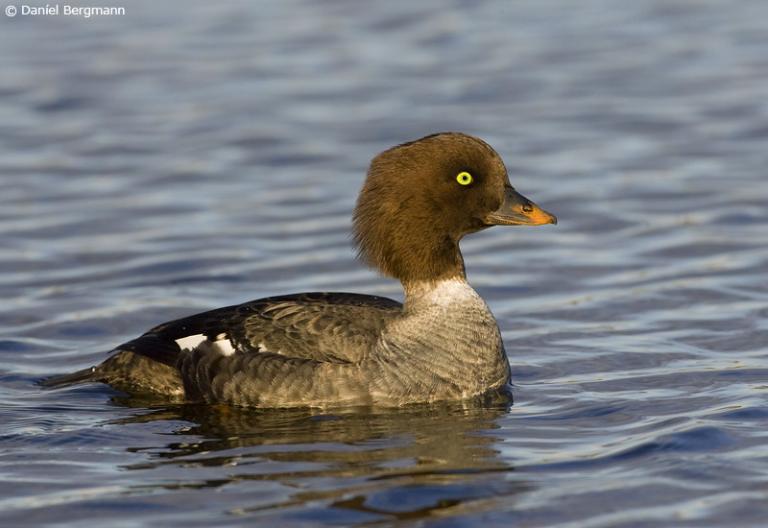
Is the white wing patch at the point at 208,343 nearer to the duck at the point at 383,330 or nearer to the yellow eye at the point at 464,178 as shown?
the duck at the point at 383,330

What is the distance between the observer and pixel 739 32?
19812 millimetres

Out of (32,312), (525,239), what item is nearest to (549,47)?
(525,239)

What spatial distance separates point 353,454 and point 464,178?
2109 millimetres

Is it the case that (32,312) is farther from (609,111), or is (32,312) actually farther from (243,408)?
(609,111)

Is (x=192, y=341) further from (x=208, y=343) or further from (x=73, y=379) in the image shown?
(x=73, y=379)

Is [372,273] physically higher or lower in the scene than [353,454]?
higher

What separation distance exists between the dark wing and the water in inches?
15.1

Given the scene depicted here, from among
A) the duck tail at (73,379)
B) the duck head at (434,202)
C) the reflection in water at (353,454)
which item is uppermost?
the duck head at (434,202)

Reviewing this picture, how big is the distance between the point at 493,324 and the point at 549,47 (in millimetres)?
10359

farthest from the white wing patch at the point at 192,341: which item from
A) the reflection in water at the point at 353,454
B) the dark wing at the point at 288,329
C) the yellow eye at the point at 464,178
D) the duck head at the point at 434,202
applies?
the yellow eye at the point at 464,178

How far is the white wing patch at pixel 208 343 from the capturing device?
9.41 m

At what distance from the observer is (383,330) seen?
9375 mm

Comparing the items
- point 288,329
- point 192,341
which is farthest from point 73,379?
point 288,329

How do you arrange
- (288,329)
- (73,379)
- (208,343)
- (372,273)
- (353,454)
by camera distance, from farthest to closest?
(372,273), (73,379), (208,343), (288,329), (353,454)
